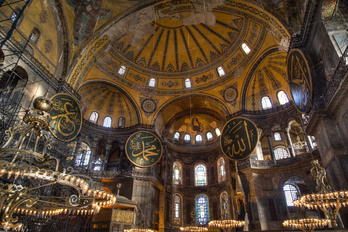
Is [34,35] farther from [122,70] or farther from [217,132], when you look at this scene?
[217,132]

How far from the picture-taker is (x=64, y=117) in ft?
36.1

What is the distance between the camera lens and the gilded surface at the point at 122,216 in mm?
9325

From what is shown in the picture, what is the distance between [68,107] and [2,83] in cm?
308

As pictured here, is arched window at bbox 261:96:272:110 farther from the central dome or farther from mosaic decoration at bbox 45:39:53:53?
mosaic decoration at bbox 45:39:53:53

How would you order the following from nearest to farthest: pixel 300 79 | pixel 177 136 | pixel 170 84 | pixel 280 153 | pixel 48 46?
pixel 300 79
pixel 48 46
pixel 280 153
pixel 170 84
pixel 177 136

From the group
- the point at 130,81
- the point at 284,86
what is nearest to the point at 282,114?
the point at 284,86

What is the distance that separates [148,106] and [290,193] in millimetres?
10916

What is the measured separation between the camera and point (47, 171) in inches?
190

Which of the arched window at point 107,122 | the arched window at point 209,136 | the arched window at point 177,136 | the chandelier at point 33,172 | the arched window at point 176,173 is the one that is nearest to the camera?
the chandelier at point 33,172

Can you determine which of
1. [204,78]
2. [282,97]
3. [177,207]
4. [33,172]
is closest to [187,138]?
[204,78]

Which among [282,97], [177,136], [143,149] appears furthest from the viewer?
[177,136]

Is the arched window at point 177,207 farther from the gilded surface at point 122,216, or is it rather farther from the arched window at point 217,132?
the gilded surface at point 122,216

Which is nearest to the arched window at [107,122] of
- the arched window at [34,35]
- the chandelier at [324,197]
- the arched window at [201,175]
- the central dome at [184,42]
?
the central dome at [184,42]

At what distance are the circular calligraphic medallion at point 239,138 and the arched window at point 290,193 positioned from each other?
393 centimetres
